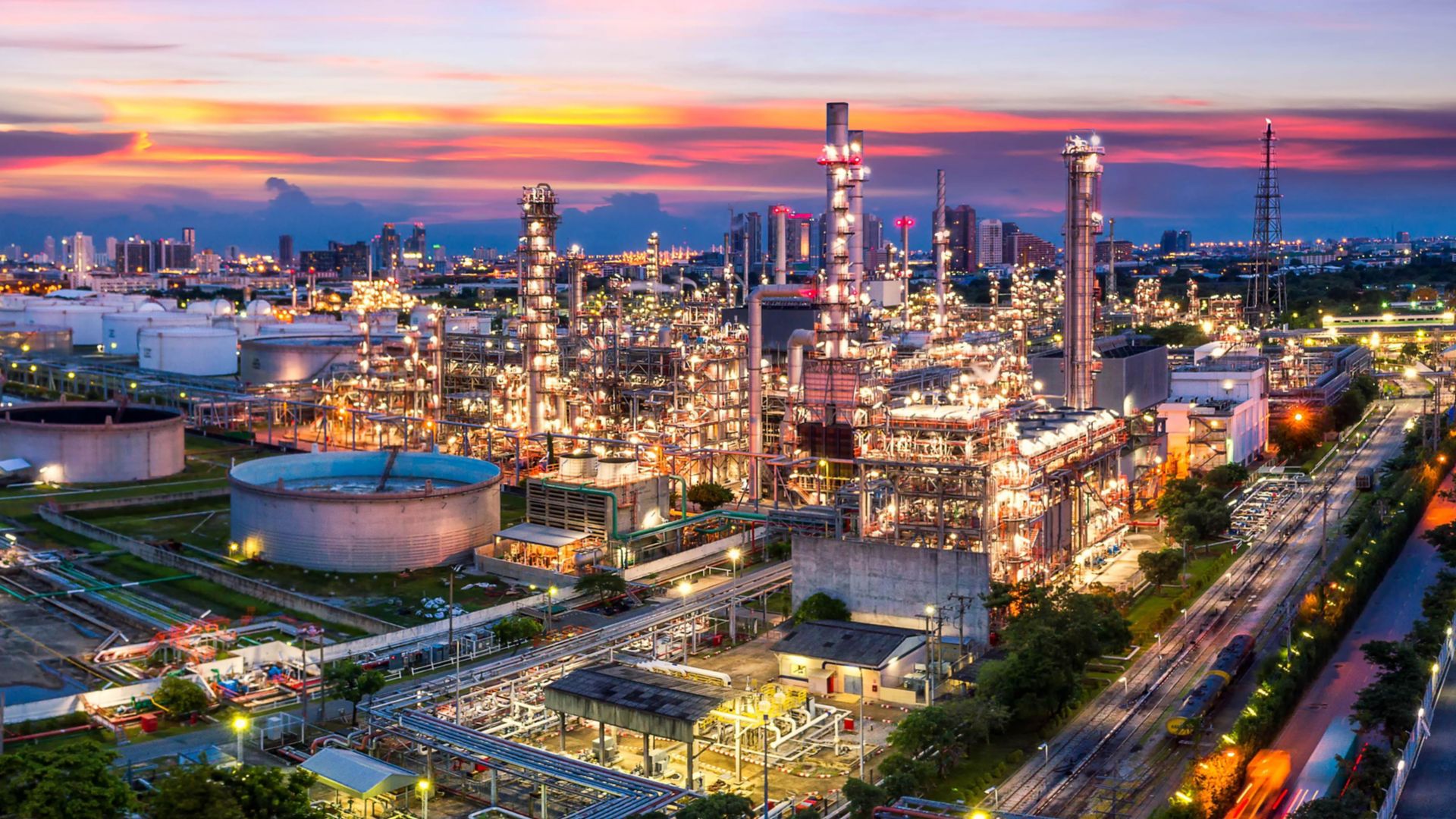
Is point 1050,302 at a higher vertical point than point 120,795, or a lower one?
higher

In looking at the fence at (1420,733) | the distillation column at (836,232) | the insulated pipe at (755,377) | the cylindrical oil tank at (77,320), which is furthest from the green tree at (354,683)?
the cylindrical oil tank at (77,320)

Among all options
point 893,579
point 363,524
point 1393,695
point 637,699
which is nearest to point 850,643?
point 893,579

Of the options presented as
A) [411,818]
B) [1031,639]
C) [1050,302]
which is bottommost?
[411,818]

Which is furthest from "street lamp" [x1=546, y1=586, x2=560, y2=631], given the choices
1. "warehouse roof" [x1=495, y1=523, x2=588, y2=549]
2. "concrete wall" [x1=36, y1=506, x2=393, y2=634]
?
"concrete wall" [x1=36, y1=506, x2=393, y2=634]

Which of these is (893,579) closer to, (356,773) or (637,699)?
(637,699)

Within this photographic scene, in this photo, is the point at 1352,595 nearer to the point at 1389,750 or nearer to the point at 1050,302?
the point at 1389,750

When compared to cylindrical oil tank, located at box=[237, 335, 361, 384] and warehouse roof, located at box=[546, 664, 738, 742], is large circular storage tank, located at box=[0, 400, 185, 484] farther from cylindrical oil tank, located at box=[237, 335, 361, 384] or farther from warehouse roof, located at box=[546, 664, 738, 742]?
warehouse roof, located at box=[546, 664, 738, 742]

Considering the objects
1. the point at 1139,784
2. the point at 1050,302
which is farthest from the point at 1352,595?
the point at 1050,302
